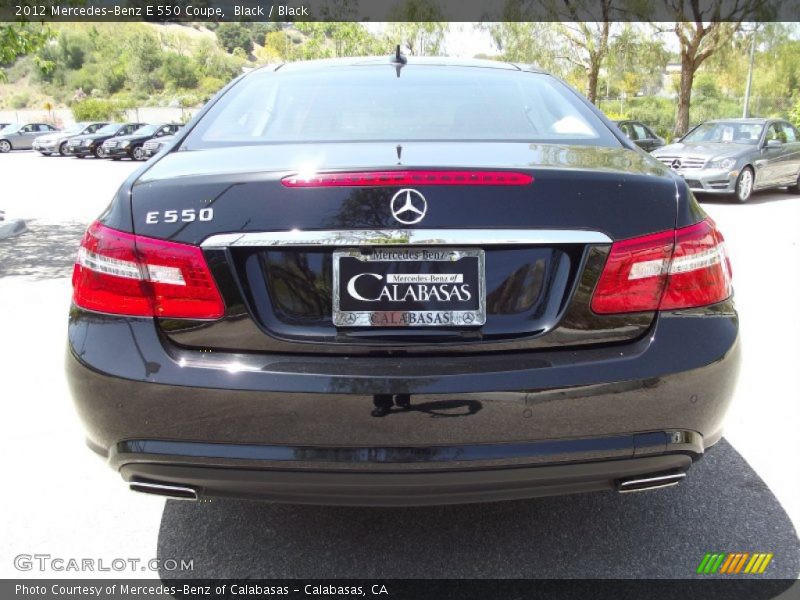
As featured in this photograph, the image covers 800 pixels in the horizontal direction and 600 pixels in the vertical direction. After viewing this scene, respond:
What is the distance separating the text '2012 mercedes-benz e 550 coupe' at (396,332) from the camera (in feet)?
6.46

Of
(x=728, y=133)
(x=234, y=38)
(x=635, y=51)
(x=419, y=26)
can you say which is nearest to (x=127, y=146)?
(x=635, y=51)

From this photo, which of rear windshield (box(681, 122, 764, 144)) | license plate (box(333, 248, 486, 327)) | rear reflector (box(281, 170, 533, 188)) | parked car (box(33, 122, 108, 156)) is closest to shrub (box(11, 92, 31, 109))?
parked car (box(33, 122, 108, 156))

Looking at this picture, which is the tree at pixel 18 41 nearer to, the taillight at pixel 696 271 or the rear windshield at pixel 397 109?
the rear windshield at pixel 397 109

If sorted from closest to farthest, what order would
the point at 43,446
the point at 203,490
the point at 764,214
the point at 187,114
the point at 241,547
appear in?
the point at 203,490
the point at 241,547
the point at 43,446
the point at 764,214
the point at 187,114

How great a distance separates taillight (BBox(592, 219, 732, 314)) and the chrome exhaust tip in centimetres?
48

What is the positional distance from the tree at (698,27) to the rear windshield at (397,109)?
87.8 feet

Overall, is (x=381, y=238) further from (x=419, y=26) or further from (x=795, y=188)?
(x=419, y=26)

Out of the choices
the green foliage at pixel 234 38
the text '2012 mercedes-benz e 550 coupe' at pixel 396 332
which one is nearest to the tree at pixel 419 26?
the text '2012 mercedes-benz e 550 coupe' at pixel 396 332

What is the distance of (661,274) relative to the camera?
6.87 ft

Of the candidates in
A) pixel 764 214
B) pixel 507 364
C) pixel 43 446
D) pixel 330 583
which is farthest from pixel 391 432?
pixel 764 214

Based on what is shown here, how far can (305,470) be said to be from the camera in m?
1.99

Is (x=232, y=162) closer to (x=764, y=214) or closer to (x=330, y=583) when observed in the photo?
(x=330, y=583)

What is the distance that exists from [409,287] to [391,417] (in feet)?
1.12

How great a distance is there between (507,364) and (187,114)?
205 ft
